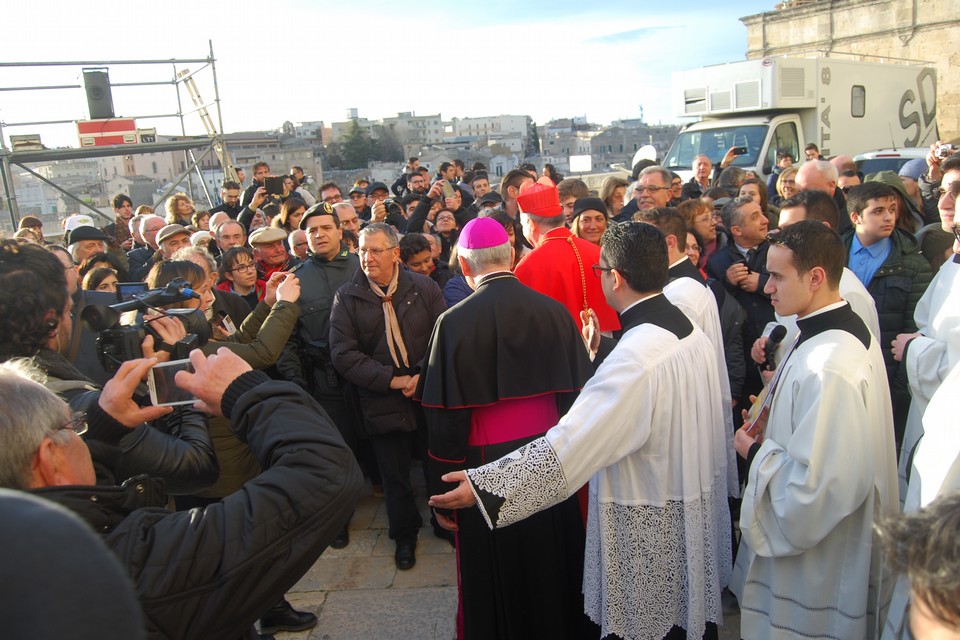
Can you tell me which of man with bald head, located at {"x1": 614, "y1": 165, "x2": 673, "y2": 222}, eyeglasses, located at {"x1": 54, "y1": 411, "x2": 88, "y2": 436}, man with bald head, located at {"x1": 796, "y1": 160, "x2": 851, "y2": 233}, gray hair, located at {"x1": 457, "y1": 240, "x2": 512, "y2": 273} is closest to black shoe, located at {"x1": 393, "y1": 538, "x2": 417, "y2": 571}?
gray hair, located at {"x1": 457, "y1": 240, "x2": 512, "y2": 273}

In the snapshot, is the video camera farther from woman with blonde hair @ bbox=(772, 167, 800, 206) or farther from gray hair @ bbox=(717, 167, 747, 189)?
gray hair @ bbox=(717, 167, 747, 189)

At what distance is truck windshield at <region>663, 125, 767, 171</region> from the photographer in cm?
1218

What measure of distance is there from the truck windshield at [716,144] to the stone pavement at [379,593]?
1000 centimetres

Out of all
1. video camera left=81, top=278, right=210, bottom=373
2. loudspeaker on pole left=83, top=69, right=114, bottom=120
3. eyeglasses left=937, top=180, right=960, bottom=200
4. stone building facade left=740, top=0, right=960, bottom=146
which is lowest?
video camera left=81, top=278, right=210, bottom=373

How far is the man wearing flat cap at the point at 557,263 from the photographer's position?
14.5 ft

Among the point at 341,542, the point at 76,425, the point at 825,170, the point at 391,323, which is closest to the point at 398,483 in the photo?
the point at 341,542

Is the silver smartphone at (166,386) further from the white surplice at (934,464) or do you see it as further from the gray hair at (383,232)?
the gray hair at (383,232)

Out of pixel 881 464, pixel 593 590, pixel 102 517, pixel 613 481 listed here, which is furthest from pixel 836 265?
pixel 102 517

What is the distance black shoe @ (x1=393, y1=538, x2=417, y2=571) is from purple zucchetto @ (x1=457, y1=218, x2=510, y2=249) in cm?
205

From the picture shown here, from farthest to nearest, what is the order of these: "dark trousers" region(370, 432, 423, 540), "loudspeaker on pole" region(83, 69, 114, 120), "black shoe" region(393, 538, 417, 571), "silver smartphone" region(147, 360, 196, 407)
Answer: "loudspeaker on pole" region(83, 69, 114, 120) → "dark trousers" region(370, 432, 423, 540) → "black shoe" region(393, 538, 417, 571) → "silver smartphone" region(147, 360, 196, 407)

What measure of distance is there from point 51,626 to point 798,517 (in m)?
2.12

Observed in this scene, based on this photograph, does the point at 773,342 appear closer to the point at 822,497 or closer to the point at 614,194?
the point at 822,497

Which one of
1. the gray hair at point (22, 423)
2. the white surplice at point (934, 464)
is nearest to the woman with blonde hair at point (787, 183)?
the white surplice at point (934, 464)

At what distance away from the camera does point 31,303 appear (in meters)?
2.24
